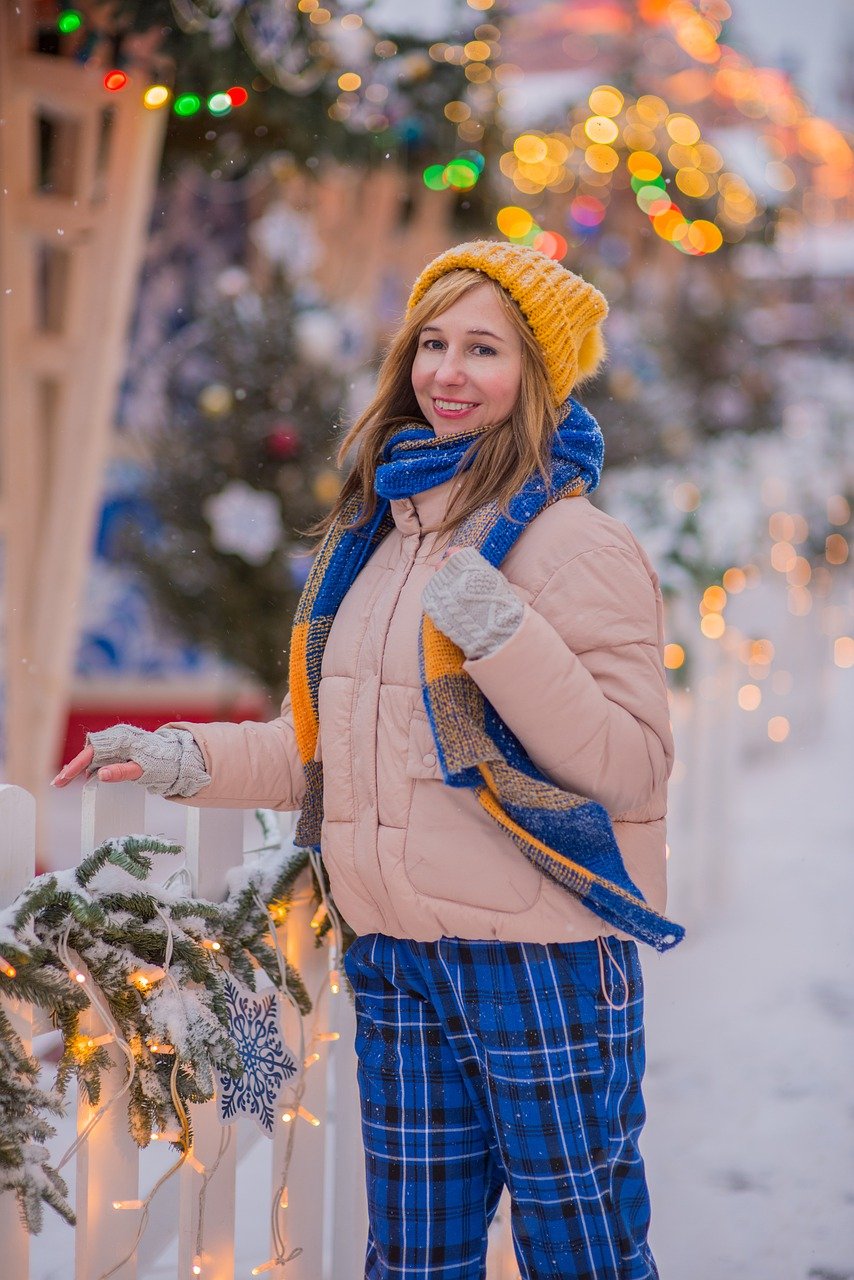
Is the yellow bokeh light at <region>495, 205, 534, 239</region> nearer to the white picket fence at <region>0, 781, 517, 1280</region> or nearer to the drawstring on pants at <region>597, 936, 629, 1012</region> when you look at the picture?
the white picket fence at <region>0, 781, 517, 1280</region>

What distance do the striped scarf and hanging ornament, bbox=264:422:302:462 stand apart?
2573 millimetres

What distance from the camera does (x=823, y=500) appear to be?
8320 millimetres

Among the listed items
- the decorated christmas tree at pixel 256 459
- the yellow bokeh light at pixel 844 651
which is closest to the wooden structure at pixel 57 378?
the decorated christmas tree at pixel 256 459

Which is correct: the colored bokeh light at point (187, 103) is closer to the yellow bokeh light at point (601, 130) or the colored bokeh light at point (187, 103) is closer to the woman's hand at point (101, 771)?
the woman's hand at point (101, 771)

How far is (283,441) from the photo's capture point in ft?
13.5

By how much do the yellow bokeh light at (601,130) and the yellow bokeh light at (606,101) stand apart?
156 millimetres

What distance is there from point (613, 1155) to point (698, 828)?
271cm

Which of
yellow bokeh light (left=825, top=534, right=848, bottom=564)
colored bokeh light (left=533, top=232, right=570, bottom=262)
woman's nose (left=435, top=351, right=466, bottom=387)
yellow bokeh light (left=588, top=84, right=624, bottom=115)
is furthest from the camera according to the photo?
yellow bokeh light (left=825, top=534, right=848, bottom=564)

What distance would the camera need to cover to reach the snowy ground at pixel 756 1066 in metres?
2.34

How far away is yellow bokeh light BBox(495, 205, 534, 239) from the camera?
360cm

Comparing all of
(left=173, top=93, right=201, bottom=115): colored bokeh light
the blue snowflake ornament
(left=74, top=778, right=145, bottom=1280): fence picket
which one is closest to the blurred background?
(left=173, top=93, right=201, bottom=115): colored bokeh light

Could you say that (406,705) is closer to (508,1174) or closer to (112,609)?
(508,1174)

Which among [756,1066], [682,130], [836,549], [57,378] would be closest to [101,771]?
[57,378]

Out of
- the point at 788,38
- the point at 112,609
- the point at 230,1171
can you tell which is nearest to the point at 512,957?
the point at 230,1171
